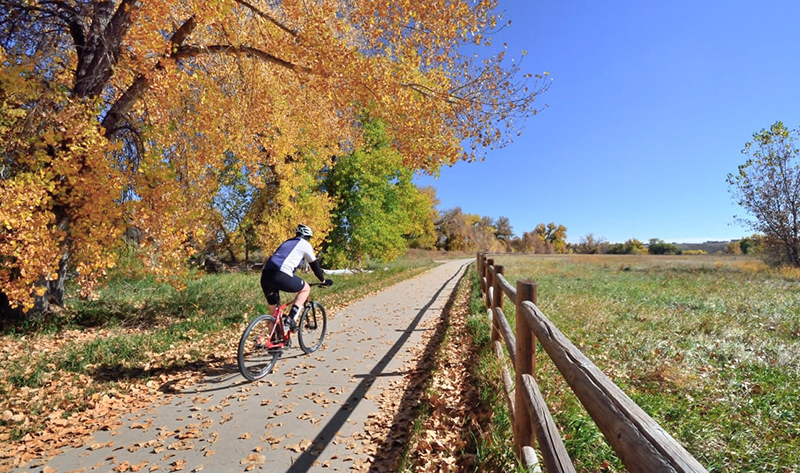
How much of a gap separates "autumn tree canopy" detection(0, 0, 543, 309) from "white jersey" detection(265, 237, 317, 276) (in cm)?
314

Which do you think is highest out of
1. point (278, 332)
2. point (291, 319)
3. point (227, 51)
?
point (227, 51)

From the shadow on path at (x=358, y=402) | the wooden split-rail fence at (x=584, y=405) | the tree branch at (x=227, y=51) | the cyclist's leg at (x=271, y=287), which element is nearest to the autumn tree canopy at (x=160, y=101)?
the tree branch at (x=227, y=51)

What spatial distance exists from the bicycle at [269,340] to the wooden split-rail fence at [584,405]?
3543 mm

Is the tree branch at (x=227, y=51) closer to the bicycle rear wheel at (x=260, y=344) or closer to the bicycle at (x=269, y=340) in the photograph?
the bicycle at (x=269, y=340)

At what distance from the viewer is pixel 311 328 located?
723cm

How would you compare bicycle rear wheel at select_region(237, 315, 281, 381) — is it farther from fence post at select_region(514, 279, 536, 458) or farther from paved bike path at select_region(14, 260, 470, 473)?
fence post at select_region(514, 279, 536, 458)

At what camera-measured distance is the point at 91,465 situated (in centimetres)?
357

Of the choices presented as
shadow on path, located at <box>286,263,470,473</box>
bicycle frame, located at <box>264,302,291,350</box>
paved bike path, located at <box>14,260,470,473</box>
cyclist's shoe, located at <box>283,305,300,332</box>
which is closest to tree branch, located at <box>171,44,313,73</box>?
cyclist's shoe, located at <box>283,305,300,332</box>

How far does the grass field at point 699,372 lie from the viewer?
3.14 metres

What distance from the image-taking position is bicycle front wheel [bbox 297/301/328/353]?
22.4ft

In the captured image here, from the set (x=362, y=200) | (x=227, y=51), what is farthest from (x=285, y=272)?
(x=362, y=200)

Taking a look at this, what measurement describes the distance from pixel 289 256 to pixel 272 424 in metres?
2.51

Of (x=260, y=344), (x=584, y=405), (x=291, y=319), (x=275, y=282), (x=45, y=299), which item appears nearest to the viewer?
(x=584, y=405)

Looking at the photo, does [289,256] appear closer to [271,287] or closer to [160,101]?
[271,287]
